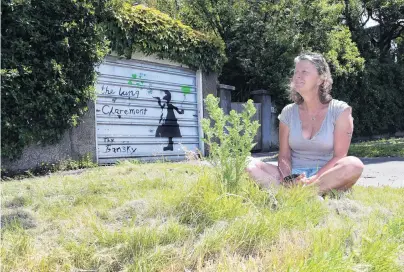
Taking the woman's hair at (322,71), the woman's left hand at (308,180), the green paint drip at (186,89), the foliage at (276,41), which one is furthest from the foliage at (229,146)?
the foliage at (276,41)

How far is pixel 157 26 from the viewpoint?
27.0 ft

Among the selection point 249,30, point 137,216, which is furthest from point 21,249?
point 249,30

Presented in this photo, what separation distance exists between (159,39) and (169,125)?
2.01 metres

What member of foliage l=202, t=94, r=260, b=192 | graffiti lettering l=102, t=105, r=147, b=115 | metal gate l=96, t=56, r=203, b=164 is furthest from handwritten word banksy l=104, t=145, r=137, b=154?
foliage l=202, t=94, r=260, b=192

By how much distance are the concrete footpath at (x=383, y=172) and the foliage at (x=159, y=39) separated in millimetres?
3211

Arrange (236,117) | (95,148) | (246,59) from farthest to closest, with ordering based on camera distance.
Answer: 1. (246,59)
2. (95,148)
3. (236,117)

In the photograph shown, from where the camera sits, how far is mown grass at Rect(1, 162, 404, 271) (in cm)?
189

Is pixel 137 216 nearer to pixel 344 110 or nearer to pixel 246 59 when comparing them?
pixel 344 110

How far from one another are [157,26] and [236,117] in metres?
6.00

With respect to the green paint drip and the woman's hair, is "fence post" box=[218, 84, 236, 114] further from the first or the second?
the woman's hair

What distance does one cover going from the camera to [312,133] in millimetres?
3684

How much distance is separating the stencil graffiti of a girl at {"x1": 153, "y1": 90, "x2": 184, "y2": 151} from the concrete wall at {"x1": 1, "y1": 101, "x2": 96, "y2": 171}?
1957 mm

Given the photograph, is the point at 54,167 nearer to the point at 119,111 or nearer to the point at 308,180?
the point at 119,111

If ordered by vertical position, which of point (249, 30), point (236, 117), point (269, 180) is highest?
point (249, 30)
